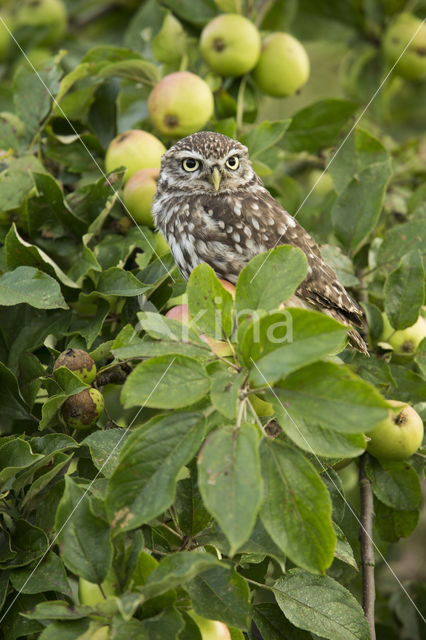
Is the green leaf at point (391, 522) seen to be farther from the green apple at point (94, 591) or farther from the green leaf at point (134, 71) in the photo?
the green leaf at point (134, 71)

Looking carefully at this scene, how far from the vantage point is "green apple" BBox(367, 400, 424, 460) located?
213cm

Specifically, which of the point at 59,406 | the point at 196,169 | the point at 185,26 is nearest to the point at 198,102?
the point at 196,169

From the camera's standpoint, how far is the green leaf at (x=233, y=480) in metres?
1.22

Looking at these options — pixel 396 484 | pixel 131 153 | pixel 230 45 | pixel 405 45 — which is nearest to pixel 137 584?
pixel 396 484

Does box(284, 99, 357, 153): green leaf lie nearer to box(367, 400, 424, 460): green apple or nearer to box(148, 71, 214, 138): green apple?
box(148, 71, 214, 138): green apple

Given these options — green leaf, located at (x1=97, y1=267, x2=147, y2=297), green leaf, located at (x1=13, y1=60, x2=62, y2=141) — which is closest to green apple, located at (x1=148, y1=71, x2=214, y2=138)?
green leaf, located at (x1=13, y1=60, x2=62, y2=141)

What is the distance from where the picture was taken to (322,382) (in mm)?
1360

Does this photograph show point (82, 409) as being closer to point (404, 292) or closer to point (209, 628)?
point (209, 628)

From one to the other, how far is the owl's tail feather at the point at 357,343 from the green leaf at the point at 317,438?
103 cm

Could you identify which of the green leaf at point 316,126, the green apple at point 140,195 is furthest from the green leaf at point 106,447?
the green leaf at point 316,126

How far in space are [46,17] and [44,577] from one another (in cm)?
320

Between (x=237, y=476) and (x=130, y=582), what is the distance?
0.40 meters

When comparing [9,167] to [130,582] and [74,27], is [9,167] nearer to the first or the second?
[130,582]

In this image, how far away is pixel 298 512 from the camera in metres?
1.39
